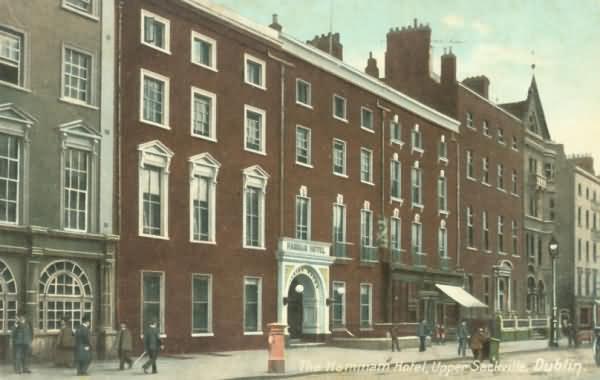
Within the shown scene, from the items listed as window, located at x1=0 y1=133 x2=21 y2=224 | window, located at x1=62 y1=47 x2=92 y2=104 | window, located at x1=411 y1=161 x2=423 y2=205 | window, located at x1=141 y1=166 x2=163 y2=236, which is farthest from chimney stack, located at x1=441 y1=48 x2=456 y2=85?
window, located at x1=0 y1=133 x2=21 y2=224

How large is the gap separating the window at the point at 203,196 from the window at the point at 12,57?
899 cm

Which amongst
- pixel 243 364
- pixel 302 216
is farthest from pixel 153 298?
pixel 302 216

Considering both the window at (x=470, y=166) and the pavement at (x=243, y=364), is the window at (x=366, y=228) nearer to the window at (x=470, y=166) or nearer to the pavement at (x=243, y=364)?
the pavement at (x=243, y=364)

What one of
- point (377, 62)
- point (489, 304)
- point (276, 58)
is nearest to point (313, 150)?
point (276, 58)

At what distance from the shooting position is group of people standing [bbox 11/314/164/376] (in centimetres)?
2469

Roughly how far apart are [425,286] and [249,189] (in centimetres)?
1825

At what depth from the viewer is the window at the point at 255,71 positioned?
38219 millimetres

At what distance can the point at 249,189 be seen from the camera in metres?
38.3

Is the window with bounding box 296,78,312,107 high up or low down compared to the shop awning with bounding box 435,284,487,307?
up

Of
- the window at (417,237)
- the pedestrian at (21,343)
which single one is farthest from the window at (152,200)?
the window at (417,237)

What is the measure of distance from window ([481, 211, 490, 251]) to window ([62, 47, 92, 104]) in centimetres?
3695

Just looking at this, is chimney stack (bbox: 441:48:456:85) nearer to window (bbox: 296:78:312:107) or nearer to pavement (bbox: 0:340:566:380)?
window (bbox: 296:78:312:107)

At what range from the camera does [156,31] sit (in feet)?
109

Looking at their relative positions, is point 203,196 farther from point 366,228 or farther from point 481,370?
point 366,228
